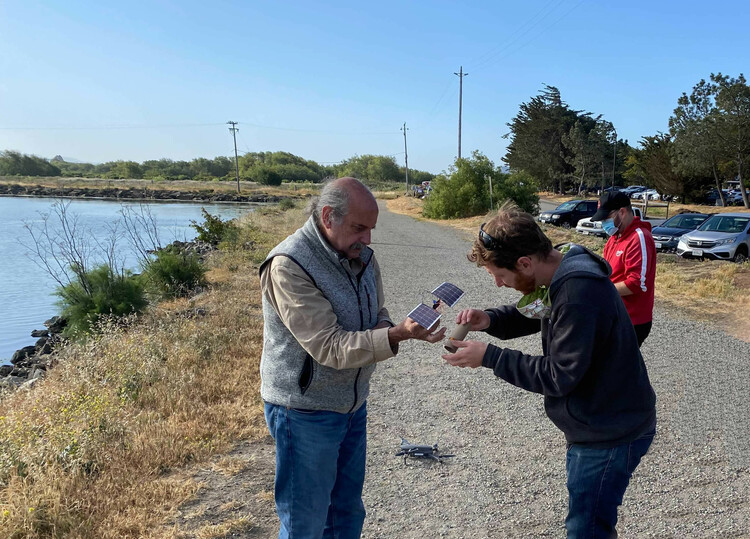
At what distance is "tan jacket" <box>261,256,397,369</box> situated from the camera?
2059mm

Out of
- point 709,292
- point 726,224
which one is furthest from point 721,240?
point 709,292

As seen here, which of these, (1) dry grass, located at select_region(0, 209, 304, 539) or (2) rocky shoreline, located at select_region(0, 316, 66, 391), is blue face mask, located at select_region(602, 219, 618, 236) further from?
(2) rocky shoreline, located at select_region(0, 316, 66, 391)

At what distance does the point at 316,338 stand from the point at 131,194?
80.5 m

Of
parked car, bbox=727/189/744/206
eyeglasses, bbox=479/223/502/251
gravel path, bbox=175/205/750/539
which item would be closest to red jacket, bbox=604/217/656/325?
gravel path, bbox=175/205/750/539

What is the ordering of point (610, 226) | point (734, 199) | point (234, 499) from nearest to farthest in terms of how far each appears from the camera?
point (234, 499)
point (610, 226)
point (734, 199)

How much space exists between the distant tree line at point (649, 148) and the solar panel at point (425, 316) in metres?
38.4

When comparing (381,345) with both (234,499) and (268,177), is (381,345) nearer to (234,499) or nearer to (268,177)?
(234,499)

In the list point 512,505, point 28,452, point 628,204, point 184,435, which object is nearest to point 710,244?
point 628,204

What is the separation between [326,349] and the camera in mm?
2074

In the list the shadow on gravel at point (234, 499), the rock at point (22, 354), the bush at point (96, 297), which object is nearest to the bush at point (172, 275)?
the bush at point (96, 297)

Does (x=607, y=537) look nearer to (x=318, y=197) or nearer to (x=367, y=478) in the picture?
(x=318, y=197)

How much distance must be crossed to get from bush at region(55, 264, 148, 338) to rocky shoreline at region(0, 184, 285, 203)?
58.8 metres

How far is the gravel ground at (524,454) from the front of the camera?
3.38m

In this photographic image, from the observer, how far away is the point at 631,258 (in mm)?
4020
